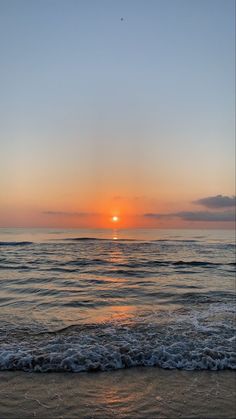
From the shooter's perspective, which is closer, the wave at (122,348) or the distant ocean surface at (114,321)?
the wave at (122,348)

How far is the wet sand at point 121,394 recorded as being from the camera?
5.02 metres

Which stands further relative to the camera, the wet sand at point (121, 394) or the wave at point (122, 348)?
the wave at point (122, 348)

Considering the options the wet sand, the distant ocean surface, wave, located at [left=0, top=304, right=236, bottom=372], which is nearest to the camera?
the wet sand

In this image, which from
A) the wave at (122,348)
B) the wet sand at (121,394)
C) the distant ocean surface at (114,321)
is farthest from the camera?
the distant ocean surface at (114,321)

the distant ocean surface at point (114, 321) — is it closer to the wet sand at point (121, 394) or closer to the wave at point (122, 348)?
the wave at point (122, 348)

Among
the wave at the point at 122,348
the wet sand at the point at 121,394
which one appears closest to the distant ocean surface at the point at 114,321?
the wave at the point at 122,348

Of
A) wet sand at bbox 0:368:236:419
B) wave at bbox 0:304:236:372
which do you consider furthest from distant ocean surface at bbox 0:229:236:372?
wet sand at bbox 0:368:236:419

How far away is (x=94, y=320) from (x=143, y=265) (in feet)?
46.9

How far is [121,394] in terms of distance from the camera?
221 inches

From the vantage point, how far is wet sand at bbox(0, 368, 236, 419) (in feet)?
16.5

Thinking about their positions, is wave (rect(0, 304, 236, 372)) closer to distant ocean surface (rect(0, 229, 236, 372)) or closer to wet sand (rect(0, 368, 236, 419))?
distant ocean surface (rect(0, 229, 236, 372))

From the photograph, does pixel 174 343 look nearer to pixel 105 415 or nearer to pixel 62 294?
pixel 105 415

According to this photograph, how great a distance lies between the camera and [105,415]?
4.96m

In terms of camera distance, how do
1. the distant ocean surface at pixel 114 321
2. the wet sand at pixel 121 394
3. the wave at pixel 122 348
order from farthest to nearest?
the distant ocean surface at pixel 114 321 < the wave at pixel 122 348 < the wet sand at pixel 121 394
